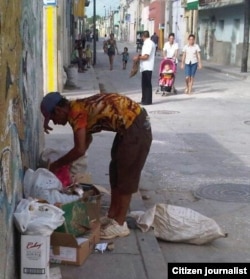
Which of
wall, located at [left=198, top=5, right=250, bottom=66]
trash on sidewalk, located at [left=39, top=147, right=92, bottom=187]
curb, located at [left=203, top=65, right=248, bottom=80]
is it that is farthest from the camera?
wall, located at [left=198, top=5, right=250, bottom=66]

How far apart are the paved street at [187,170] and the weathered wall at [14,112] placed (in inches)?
28.4

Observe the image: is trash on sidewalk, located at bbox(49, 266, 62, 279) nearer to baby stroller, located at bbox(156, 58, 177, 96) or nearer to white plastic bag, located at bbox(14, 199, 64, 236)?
white plastic bag, located at bbox(14, 199, 64, 236)

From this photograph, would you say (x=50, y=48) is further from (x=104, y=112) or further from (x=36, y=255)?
(x=36, y=255)

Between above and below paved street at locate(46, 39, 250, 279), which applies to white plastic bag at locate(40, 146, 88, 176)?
above

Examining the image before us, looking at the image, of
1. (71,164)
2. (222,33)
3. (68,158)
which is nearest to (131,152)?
(68,158)

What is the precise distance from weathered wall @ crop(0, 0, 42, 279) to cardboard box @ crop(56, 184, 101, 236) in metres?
0.40

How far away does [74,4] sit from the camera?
28.9 metres

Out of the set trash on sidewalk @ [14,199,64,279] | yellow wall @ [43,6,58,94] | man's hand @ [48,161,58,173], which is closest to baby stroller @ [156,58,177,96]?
yellow wall @ [43,6,58,94]

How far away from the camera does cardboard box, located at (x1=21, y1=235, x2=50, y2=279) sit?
13.1 feet

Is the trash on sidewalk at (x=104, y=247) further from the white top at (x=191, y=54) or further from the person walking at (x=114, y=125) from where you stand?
the white top at (x=191, y=54)

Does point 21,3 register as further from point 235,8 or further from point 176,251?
point 235,8

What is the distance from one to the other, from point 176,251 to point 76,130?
1.50 metres

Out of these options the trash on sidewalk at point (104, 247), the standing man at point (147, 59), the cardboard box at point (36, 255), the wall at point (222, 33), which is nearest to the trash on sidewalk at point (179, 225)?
the trash on sidewalk at point (104, 247)

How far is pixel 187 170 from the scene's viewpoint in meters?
8.31
